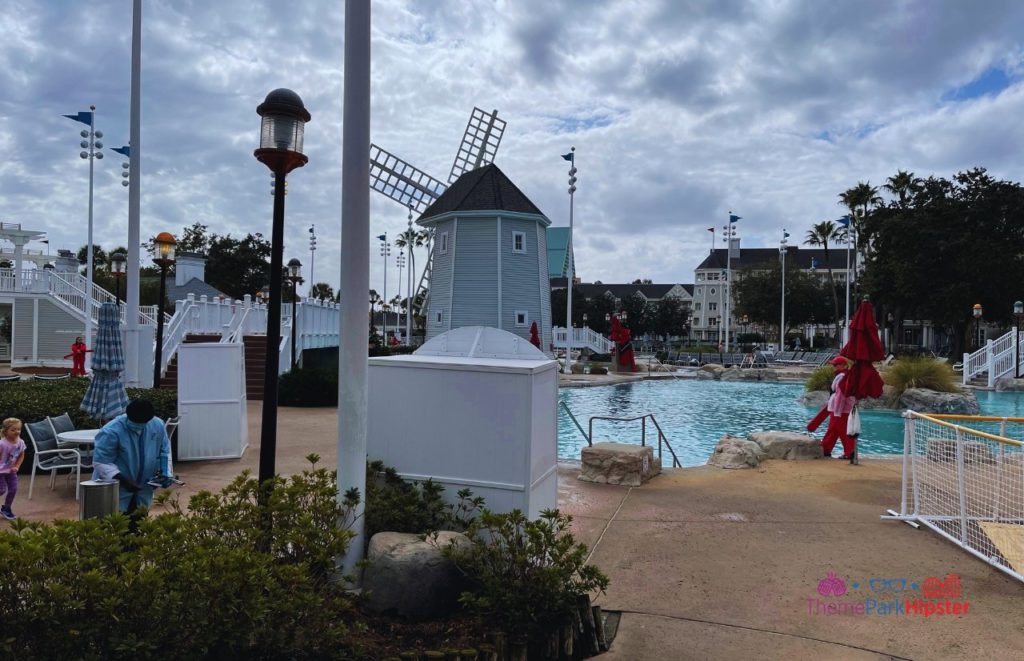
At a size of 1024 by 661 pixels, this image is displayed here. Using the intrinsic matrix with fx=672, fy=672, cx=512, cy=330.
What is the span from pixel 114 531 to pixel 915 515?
24.5ft

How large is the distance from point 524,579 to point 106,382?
7500 mm

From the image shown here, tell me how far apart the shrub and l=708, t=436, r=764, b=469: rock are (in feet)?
49.9

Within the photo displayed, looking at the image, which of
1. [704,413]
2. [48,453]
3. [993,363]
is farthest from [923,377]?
[48,453]

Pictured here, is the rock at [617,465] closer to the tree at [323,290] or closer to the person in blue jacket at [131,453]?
the person in blue jacket at [131,453]

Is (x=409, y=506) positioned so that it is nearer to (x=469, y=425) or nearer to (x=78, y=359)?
(x=469, y=425)

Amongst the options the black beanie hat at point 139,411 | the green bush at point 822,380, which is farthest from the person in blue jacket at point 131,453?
the green bush at point 822,380

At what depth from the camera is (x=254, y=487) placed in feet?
14.7

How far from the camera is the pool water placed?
670 inches

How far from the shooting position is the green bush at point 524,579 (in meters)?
3.97

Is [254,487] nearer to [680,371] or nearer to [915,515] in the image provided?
[915,515]

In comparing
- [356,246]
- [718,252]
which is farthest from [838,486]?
[718,252]

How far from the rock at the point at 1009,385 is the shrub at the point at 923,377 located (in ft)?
28.6

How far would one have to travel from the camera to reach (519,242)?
3338cm

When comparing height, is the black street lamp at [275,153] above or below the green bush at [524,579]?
above
